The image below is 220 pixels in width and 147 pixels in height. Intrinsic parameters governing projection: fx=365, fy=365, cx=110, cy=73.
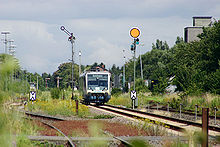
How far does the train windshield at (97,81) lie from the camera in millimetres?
32562

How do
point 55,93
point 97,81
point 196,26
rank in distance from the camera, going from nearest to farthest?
1. point 97,81
2. point 55,93
3. point 196,26

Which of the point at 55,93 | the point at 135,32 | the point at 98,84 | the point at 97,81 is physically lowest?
the point at 55,93

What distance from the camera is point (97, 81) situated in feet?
107

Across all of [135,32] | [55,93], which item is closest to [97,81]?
[55,93]

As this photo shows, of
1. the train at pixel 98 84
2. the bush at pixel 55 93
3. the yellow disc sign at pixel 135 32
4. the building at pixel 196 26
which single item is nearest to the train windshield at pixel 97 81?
the train at pixel 98 84

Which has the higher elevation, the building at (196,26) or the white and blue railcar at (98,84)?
the building at (196,26)

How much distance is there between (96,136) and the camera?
2.65 m

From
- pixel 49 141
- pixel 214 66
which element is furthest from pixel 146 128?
pixel 214 66

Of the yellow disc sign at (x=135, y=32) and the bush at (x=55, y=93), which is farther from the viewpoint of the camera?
the bush at (x=55, y=93)

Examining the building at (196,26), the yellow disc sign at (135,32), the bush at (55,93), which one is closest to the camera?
the yellow disc sign at (135,32)

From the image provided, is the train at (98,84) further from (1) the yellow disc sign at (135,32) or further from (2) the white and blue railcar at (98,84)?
(1) the yellow disc sign at (135,32)

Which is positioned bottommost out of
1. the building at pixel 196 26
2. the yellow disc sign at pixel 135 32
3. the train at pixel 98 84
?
the train at pixel 98 84

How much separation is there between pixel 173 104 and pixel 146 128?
1456 cm

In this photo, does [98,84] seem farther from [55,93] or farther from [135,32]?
[135,32]
